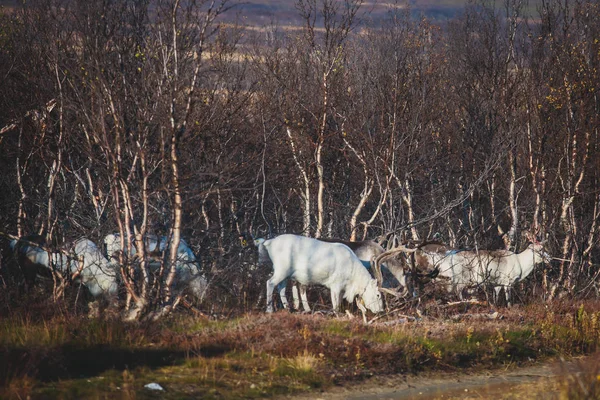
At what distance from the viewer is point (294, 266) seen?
14516 millimetres

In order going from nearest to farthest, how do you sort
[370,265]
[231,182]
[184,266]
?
[184,266] < [370,265] < [231,182]

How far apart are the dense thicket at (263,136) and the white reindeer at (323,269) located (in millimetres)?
691

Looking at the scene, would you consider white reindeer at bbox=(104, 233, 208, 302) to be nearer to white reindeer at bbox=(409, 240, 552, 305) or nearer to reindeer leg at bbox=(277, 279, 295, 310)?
reindeer leg at bbox=(277, 279, 295, 310)

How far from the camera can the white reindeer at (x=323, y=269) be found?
47.5ft

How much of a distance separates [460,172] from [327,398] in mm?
13328

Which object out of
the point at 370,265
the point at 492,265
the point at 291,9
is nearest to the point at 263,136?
the point at 370,265

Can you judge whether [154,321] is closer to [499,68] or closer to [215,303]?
[215,303]

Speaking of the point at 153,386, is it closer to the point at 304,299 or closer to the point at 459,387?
the point at 459,387

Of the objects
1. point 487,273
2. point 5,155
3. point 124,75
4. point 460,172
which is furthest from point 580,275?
point 5,155

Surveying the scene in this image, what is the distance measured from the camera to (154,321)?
38.8 ft

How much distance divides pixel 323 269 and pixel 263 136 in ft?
23.0

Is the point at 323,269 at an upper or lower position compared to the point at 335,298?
upper

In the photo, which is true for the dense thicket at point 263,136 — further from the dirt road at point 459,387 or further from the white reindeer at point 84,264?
the dirt road at point 459,387

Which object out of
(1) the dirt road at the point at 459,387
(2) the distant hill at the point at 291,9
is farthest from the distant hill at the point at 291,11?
(1) the dirt road at the point at 459,387
